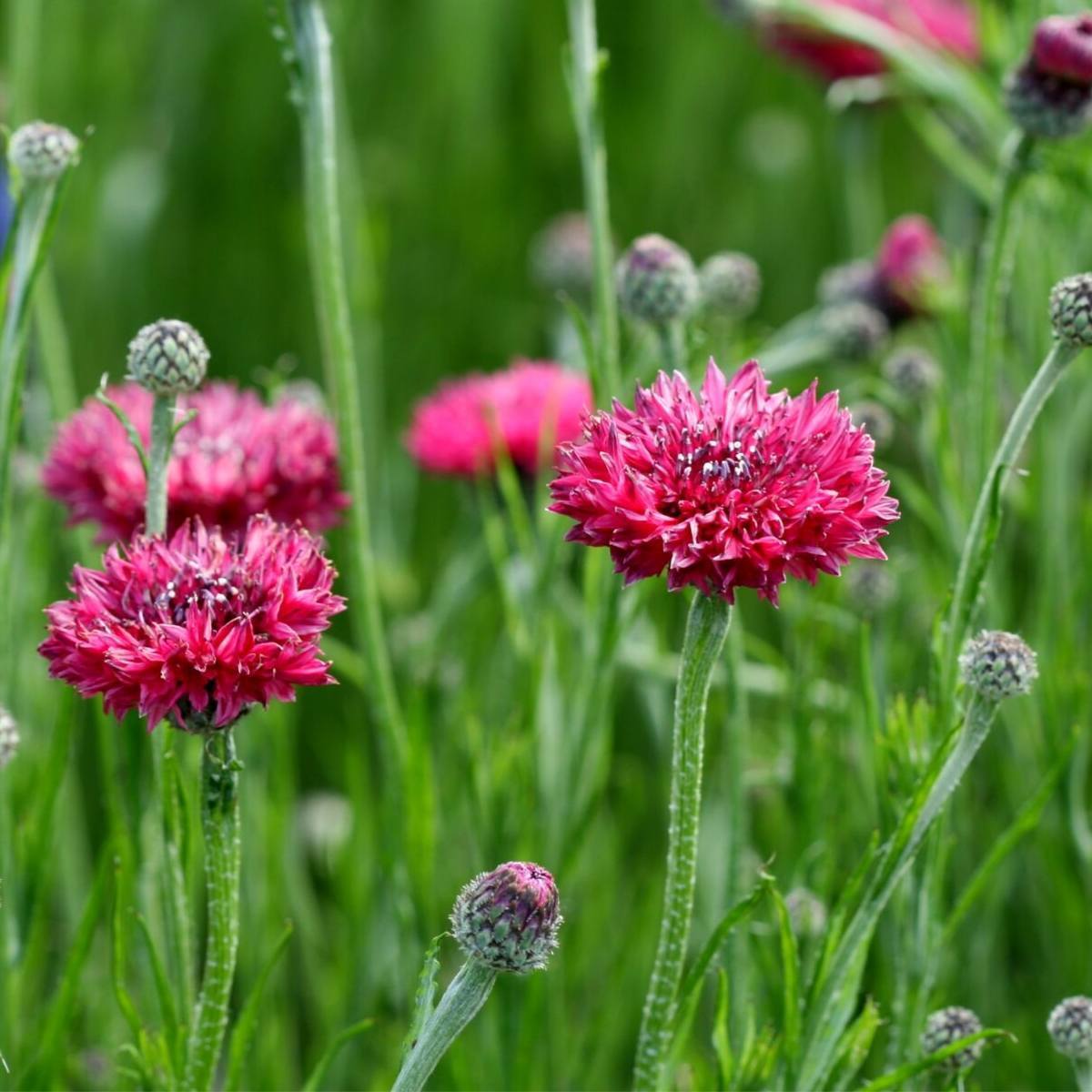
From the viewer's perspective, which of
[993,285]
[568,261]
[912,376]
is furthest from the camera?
[568,261]

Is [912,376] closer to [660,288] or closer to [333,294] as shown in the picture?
[660,288]

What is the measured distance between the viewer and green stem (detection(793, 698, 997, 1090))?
0.89 meters

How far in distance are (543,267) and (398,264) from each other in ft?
A: 2.46

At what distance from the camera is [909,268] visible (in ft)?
5.54

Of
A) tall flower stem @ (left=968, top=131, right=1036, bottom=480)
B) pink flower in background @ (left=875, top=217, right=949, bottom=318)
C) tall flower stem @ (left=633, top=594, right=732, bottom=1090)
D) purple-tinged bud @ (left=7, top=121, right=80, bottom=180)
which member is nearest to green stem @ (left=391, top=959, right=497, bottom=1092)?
tall flower stem @ (left=633, top=594, right=732, bottom=1090)

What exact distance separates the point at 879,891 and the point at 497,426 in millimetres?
697

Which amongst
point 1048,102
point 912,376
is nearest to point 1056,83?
point 1048,102

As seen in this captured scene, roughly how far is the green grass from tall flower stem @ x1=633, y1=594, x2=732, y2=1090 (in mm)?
87

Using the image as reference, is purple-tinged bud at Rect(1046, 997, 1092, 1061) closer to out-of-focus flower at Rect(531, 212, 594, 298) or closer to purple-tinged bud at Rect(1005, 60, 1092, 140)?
purple-tinged bud at Rect(1005, 60, 1092, 140)

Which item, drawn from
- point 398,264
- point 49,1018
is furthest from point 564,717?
point 398,264

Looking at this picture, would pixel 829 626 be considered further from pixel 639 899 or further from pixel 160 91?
pixel 160 91

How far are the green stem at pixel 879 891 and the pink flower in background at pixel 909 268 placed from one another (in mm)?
817

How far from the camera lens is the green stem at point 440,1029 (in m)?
0.79

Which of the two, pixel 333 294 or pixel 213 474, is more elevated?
pixel 333 294
